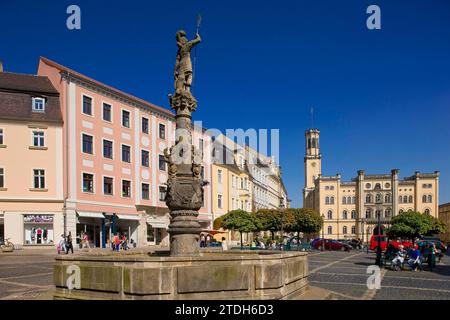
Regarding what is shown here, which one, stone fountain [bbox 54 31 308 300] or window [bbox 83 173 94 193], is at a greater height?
window [bbox 83 173 94 193]

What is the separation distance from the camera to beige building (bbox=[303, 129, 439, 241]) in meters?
100

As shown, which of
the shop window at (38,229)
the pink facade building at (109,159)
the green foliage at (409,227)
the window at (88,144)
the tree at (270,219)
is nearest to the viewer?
the shop window at (38,229)

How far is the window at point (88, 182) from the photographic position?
3525 cm

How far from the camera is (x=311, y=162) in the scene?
12700 centimetres

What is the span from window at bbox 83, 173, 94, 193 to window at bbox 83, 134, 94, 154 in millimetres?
2081

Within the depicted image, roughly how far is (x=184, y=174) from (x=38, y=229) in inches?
1004

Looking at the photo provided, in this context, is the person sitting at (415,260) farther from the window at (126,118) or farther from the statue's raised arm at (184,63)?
the window at (126,118)

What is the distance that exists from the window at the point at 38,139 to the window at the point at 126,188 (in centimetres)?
881

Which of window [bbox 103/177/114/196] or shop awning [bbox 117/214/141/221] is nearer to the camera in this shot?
window [bbox 103/177/114/196]

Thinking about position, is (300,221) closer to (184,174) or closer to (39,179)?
(39,179)

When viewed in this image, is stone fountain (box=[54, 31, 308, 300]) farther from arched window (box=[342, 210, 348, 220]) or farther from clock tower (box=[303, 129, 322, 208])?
clock tower (box=[303, 129, 322, 208])

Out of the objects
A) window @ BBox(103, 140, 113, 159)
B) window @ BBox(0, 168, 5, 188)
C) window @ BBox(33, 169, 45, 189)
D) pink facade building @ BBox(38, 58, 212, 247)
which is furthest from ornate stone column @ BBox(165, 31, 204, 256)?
window @ BBox(103, 140, 113, 159)

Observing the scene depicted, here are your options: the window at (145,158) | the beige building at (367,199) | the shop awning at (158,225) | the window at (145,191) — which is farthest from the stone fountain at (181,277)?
the beige building at (367,199)

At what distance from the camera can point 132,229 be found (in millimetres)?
41312
